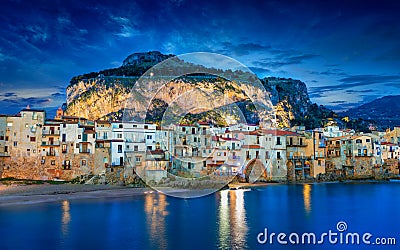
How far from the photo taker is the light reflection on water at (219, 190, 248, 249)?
1941 cm

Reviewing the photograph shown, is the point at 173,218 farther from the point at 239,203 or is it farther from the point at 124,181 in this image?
the point at 124,181

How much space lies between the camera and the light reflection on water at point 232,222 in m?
19.4

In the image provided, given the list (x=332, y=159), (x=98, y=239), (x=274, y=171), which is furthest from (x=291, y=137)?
(x=98, y=239)

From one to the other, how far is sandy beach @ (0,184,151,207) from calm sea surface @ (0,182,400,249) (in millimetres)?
1705

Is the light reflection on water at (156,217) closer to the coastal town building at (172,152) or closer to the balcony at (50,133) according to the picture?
the coastal town building at (172,152)

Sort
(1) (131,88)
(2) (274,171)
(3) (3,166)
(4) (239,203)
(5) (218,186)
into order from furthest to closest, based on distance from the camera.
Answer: (1) (131,88) → (2) (274,171) → (5) (218,186) → (3) (3,166) → (4) (239,203)

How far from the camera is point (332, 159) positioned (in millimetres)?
50125

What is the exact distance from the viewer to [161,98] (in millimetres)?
85625

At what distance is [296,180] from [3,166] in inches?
1347

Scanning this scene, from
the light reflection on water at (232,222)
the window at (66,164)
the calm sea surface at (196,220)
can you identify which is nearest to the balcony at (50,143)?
the window at (66,164)

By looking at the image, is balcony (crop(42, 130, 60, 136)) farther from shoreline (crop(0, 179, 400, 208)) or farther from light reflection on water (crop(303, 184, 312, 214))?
light reflection on water (crop(303, 184, 312, 214))

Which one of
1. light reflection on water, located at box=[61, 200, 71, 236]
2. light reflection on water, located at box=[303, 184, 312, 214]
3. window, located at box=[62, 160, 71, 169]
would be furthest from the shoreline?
light reflection on water, located at box=[303, 184, 312, 214]

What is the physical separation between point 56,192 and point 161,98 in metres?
53.3

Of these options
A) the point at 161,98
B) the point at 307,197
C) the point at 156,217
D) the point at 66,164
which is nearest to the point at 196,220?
the point at 156,217
